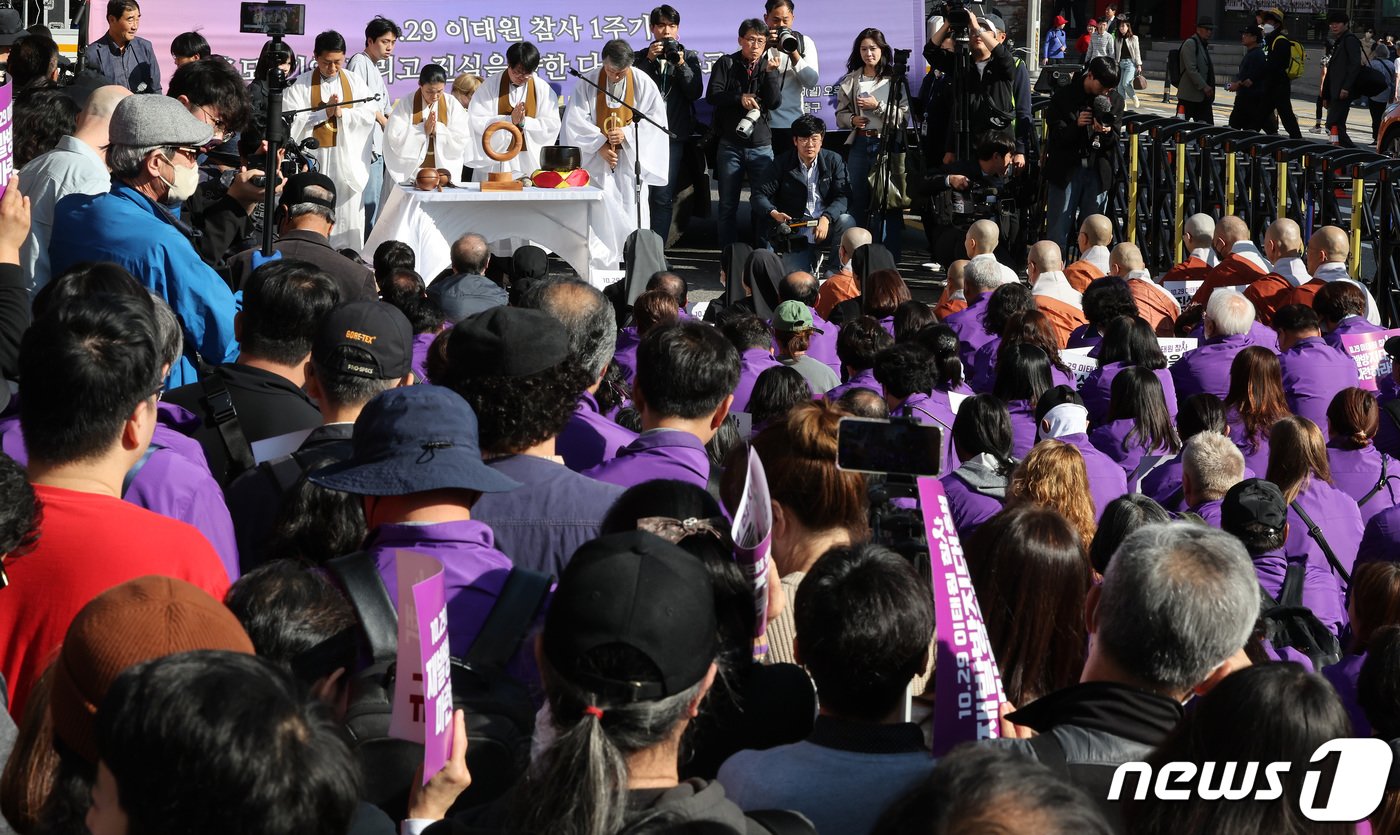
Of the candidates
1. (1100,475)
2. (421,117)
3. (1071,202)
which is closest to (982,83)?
(1071,202)

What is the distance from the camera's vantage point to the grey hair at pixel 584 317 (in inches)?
173

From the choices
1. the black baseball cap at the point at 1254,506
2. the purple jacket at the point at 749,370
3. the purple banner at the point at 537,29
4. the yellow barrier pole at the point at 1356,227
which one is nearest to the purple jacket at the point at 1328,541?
the black baseball cap at the point at 1254,506

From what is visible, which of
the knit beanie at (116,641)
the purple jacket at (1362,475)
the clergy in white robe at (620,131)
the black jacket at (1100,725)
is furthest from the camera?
the clergy in white robe at (620,131)

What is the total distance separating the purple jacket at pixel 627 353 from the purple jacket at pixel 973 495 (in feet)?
5.12

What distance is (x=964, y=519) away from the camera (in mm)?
4496

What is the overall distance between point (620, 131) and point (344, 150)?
2165 millimetres

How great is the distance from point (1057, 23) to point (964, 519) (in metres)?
27.2

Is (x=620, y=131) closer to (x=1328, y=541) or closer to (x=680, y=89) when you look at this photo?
(x=680, y=89)

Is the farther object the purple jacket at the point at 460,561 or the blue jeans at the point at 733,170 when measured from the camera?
the blue jeans at the point at 733,170

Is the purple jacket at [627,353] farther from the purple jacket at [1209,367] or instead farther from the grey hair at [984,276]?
the purple jacket at [1209,367]

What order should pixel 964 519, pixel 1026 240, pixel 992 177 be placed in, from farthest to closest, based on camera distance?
pixel 1026 240 → pixel 992 177 → pixel 964 519

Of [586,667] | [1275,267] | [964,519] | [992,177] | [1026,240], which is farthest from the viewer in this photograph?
[1026,240]

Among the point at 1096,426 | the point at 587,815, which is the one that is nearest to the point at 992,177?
the point at 1096,426

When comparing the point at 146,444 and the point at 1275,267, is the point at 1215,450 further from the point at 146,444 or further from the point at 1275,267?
the point at 1275,267
